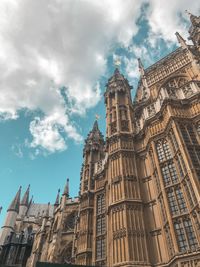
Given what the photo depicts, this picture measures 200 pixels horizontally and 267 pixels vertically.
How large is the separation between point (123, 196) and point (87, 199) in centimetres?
1135

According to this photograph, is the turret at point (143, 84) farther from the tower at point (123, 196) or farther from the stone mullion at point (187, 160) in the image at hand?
the stone mullion at point (187, 160)

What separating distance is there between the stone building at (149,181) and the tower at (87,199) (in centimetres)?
11

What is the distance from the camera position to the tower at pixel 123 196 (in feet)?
49.9

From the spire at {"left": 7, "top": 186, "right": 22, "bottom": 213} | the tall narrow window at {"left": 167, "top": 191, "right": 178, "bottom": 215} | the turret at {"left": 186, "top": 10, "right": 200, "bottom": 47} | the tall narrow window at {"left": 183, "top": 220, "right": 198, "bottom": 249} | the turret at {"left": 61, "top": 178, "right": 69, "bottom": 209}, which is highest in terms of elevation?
the turret at {"left": 186, "top": 10, "right": 200, "bottom": 47}

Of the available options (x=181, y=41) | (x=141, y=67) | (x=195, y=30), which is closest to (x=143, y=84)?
(x=141, y=67)

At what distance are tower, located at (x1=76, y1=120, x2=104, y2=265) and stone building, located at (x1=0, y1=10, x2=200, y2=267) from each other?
4.3 inches

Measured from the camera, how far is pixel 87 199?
A: 28.4m

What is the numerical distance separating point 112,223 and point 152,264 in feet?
13.2

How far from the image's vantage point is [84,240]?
23.7 meters

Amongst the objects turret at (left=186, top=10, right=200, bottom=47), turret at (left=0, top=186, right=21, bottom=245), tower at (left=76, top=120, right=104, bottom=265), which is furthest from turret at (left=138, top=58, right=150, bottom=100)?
turret at (left=0, top=186, right=21, bottom=245)

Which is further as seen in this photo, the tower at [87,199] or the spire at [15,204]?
the spire at [15,204]

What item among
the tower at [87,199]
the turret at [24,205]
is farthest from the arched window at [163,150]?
the turret at [24,205]

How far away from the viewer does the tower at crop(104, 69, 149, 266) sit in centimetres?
1521

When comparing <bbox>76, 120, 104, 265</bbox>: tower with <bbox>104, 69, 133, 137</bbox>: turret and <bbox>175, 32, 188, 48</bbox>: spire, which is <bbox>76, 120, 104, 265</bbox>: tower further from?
<bbox>175, 32, 188, 48</bbox>: spire
